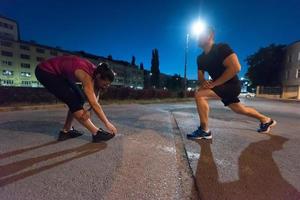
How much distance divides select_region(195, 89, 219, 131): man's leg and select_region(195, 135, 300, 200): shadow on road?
89 centimetres

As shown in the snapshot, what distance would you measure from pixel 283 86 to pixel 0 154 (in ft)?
186

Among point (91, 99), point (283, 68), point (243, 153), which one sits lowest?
point (243, 153)

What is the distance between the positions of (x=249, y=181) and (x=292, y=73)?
5380 cm

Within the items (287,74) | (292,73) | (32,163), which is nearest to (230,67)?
(32,163)

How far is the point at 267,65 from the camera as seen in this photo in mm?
52969

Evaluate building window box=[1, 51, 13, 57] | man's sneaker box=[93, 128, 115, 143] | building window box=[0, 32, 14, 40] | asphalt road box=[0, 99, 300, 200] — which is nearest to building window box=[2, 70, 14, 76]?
building window box=[1, 51, 13, 57]

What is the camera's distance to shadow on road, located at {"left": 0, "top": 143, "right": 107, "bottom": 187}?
7.65 ft

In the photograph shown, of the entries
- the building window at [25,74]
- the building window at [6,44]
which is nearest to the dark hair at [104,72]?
the building window at [6,44]

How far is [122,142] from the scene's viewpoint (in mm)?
3814

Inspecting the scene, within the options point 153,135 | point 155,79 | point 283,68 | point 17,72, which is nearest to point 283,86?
point 283,68

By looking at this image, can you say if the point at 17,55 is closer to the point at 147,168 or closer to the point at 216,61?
the point at 216,61

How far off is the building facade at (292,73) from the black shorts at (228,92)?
5028 cm

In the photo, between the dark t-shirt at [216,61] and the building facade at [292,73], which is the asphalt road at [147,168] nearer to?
the dark t-shirt at [216,61]

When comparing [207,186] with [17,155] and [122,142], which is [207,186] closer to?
[122,142]
